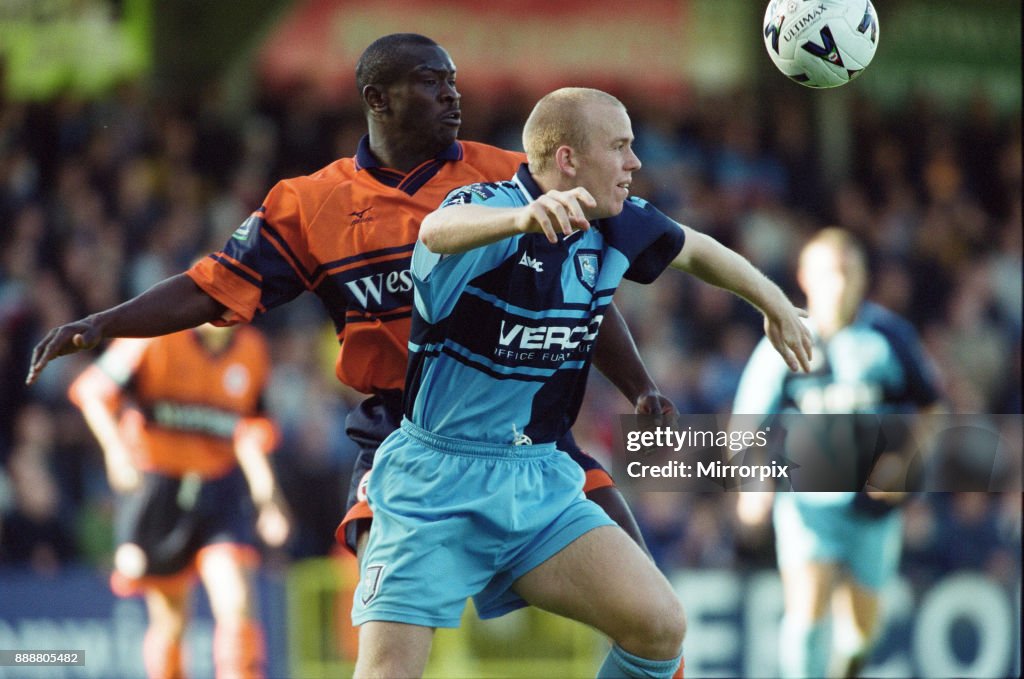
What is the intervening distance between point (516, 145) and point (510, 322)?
9.09m

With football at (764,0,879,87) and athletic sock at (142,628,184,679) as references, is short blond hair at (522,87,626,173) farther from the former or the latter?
athletic sock at (142,628,184,679)

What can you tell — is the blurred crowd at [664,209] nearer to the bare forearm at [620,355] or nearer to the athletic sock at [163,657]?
the athletic sock at [163,657]

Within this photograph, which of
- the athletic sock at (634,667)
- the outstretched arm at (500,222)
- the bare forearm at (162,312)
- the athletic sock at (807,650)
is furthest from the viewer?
the athletic sock at (807,650)

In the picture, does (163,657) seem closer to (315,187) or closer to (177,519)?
(177,519)

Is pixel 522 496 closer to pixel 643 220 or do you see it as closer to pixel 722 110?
pixel 643 220

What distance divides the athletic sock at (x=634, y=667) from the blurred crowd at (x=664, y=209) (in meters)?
5.12

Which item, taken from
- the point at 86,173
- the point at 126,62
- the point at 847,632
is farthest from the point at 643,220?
the point at 126,62

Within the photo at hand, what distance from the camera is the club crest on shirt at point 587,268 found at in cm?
402

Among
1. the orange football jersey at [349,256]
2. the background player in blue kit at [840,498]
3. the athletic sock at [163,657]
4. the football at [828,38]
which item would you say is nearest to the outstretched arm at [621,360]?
the orange football jersey at [349,256]

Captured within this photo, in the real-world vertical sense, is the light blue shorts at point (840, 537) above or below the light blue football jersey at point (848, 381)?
below

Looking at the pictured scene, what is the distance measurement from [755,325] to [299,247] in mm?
7472

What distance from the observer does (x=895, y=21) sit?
14.2 m

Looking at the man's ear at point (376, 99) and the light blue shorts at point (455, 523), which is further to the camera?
the man's ear at point (376, 99)

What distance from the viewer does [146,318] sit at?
14.5ft
